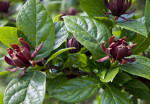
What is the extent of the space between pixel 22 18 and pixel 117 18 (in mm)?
326

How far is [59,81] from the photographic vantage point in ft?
2.31

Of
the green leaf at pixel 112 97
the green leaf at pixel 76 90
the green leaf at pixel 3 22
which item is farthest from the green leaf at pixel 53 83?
the green leaf at pixel 3 22

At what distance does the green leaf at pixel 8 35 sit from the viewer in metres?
0.65

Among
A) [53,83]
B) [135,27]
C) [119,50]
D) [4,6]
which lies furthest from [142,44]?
[4,6]

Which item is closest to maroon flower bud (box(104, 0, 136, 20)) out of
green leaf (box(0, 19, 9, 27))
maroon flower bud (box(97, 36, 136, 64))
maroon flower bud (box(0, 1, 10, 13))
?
maroon flower bud (box(97, 36, 136, 64))

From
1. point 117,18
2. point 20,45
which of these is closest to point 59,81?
point 20,45

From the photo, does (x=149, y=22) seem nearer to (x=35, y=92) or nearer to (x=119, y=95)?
(x=119, y=95)

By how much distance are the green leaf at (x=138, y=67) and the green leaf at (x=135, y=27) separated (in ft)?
0.28

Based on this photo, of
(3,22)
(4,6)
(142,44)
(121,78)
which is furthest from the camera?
(4,6)

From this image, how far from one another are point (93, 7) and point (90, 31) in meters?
0.13

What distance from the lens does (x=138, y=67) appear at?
628 mm

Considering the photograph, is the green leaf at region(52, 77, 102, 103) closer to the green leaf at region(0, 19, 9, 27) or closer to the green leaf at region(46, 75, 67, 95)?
the green leaf at region(46, 75, 67, 95)

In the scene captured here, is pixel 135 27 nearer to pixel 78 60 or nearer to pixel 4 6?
pixel 78 60

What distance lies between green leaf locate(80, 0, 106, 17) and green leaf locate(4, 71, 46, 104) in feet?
0.99
